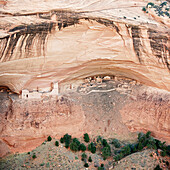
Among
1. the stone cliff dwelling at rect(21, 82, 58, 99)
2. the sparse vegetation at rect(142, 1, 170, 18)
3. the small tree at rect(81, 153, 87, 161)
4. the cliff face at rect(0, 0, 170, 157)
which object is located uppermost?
the sparse vegetation at rect(142, 1, 170, 18)

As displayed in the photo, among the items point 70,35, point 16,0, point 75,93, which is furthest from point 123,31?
point 16,0

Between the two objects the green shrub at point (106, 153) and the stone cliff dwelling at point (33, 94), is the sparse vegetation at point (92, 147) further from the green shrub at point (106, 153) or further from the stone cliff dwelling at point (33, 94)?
the stone cliff dwelling at point (33, 94)

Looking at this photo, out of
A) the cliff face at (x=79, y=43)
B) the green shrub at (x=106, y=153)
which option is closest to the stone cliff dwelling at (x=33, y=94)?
the cliff face at (x=79, y=43)

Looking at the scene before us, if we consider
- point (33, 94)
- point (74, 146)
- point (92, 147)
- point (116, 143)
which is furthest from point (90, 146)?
point (33, 94)

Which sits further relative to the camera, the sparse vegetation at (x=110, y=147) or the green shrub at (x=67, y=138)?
the green shrub at (x=67, y=138)

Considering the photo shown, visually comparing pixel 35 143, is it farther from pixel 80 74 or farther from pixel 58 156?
pixel 80 74

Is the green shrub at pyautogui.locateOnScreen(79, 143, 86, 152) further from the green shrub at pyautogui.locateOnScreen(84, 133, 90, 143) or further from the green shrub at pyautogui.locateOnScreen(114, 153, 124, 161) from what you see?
the green shrub at pyautogui.locateOnScreen(114, 153, 124, 161)

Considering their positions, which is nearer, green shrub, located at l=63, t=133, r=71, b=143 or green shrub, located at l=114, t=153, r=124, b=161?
green shrub, located at l=114, t=153, r=124, b=161

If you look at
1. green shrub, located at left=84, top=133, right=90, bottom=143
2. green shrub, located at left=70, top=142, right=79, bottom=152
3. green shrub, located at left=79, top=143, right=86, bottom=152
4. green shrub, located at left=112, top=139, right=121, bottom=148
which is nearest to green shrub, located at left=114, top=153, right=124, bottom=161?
green shrub, located at left=112, top=139, right=121, bottom=148
